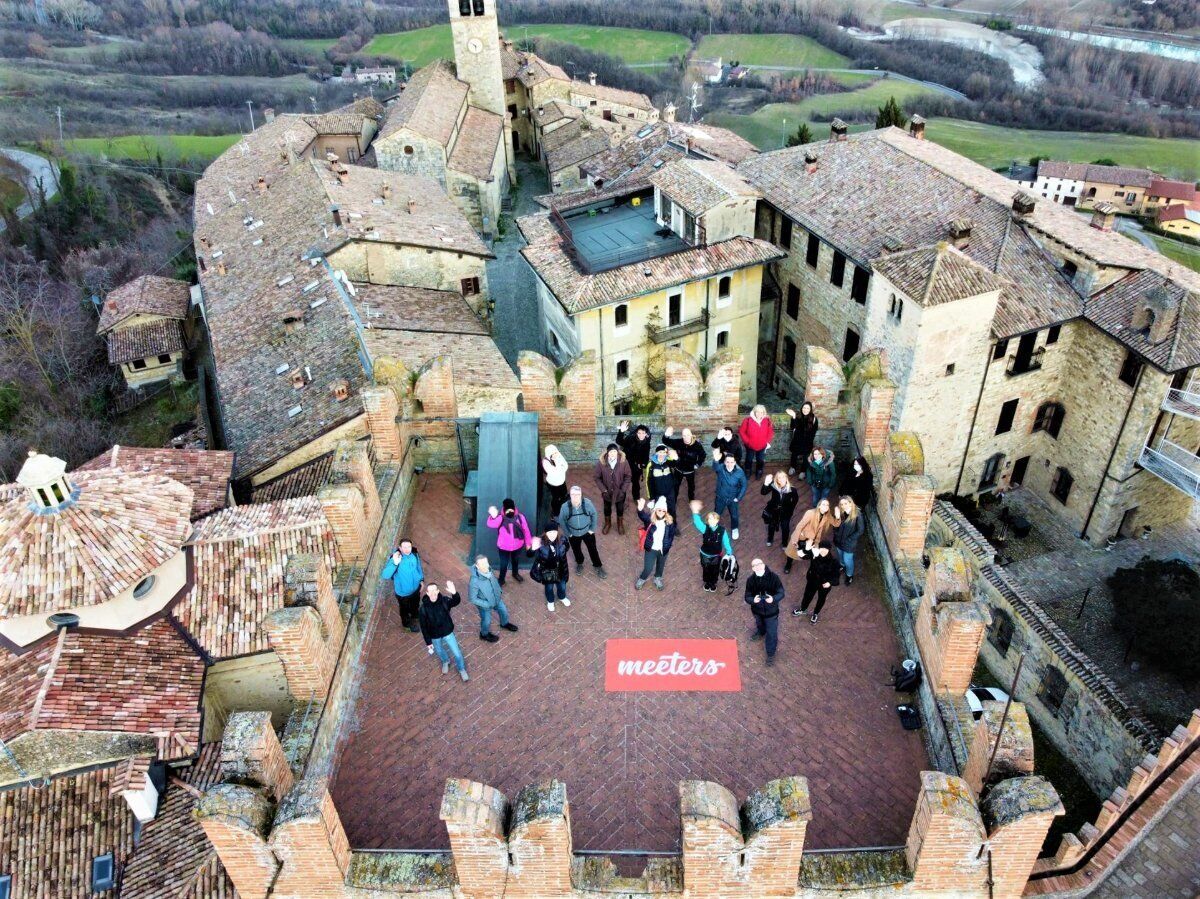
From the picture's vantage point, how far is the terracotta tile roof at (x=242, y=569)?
15898 millimetres

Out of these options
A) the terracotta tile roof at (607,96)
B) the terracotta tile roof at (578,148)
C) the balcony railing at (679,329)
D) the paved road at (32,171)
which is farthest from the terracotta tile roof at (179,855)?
the paved road at (32,171)

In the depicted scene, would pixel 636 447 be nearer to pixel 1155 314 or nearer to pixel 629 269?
pixel 629 269

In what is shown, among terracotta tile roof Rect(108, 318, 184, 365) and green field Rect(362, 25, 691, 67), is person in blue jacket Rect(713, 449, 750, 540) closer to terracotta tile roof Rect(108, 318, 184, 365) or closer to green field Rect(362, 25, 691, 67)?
terracotta tile roof Rect(108, 318, 184, 365)

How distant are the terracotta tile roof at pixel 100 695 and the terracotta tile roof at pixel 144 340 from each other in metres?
33.9

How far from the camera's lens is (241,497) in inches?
1065

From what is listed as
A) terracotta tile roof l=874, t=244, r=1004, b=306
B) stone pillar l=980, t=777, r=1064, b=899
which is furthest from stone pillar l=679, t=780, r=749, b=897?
terracotta tile roof l=874, t=244, r=1004, b=306

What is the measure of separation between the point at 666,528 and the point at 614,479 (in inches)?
61.5

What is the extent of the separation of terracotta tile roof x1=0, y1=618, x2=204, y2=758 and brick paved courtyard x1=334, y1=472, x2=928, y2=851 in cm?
446

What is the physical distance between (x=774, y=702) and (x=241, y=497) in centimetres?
2014

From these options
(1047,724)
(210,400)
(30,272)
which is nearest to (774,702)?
(1047,724)

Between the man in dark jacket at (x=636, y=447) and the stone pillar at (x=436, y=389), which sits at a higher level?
the stone pillar at (x=436, y=389)

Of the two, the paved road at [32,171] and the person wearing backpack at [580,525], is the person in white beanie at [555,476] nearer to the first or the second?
the person wearing backpack at [580,525]

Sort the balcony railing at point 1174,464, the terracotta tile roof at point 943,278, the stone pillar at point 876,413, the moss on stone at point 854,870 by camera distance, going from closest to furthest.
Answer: the moss on stone at point 854,870
the stone pillar at point 876,413
the terracotta tile roof at point 943,278
the balcony railing at point 1174,464

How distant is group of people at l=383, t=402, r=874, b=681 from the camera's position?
12703 millimetres
